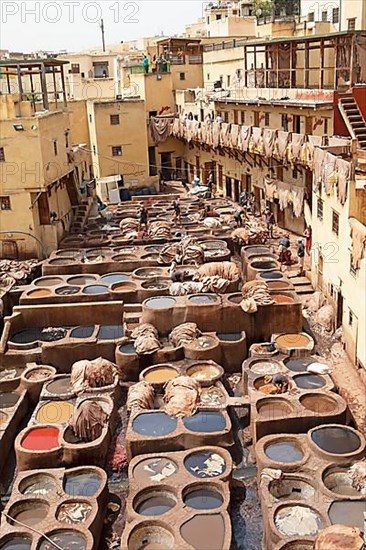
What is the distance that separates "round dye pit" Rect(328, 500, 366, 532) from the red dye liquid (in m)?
7.58

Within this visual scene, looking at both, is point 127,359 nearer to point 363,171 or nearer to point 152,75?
point 363,171

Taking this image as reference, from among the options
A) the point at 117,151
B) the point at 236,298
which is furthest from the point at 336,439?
the point at 117,151

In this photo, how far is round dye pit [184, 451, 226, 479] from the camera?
15.4 metres

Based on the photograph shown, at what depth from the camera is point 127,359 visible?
20.9 m

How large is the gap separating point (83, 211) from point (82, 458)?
22.0 meters

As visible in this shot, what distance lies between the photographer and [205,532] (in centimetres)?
1350

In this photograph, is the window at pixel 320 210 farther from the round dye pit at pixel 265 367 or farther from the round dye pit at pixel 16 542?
the round dye pit at pixel 16 542

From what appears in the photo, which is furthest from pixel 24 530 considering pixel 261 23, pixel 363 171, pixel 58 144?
pixel 261 23

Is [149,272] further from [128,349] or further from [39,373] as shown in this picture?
[39,373]

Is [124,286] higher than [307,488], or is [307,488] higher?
[124,286]

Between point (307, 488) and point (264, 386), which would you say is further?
point (264, 386)

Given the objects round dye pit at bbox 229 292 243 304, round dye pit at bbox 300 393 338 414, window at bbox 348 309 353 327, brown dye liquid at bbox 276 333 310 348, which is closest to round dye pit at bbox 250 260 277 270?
round dye pit at bbox 229 292 243 304

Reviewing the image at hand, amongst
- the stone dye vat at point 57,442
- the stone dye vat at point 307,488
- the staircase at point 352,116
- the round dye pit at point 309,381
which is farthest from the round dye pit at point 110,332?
the staircase at point 352,116

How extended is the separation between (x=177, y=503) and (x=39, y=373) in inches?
330
